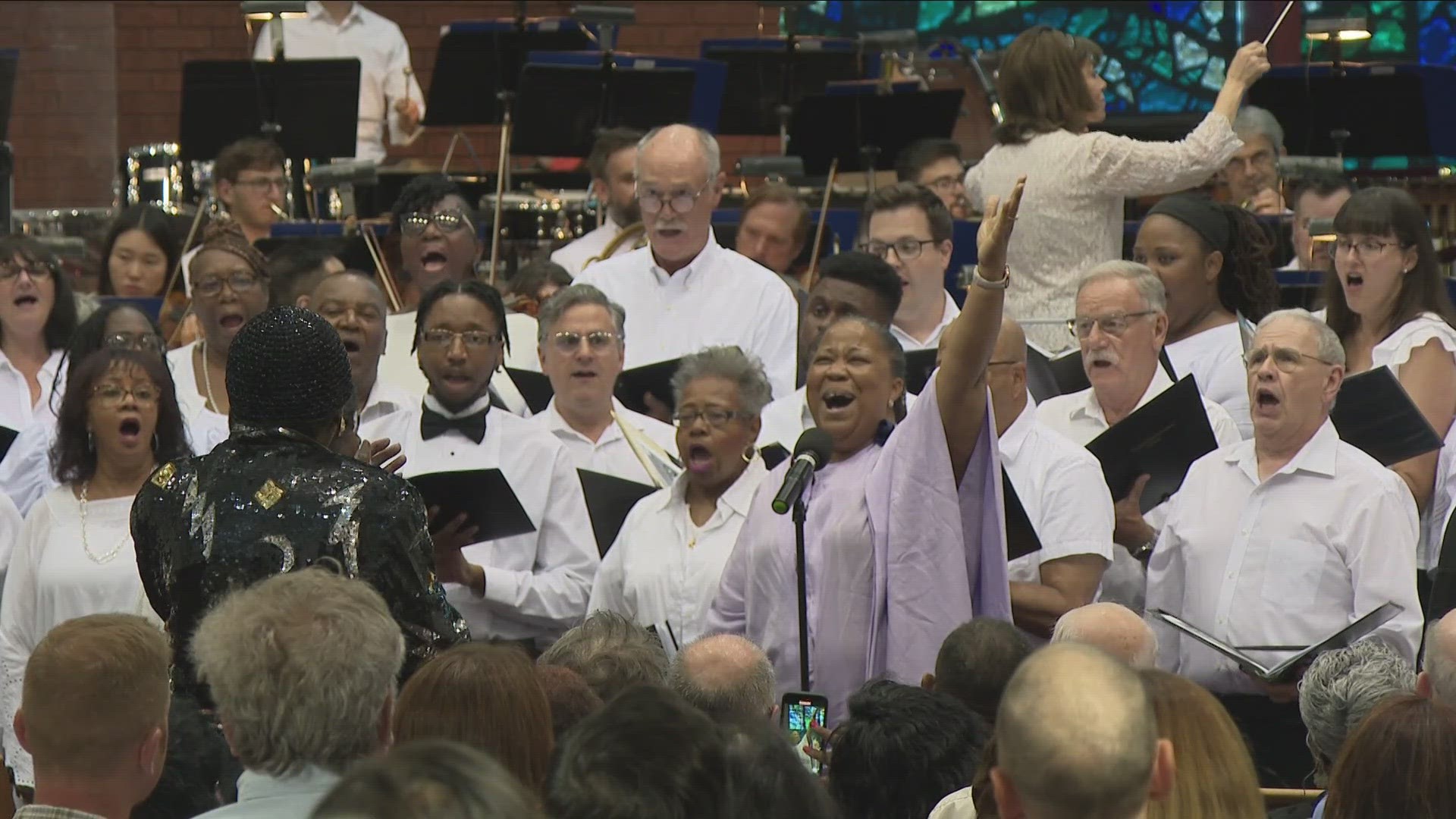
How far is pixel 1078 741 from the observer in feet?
7.50

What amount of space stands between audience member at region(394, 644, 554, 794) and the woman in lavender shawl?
1.32 m

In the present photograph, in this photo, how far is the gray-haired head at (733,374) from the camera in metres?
4.99

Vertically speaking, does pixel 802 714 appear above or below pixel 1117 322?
below

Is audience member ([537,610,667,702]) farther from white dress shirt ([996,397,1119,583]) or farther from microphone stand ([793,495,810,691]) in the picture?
white dress shirt ([996,397,1119,583])

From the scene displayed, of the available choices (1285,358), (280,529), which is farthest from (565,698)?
(1285,358)

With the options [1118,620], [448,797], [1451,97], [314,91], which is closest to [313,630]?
[448,797]

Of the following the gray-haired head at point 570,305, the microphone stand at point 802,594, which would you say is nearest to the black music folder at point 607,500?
the gray-haired head at point 570,305

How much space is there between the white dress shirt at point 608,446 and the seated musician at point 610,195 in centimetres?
189

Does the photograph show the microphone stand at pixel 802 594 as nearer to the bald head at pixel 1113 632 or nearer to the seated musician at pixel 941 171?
the bald head at pixel 1113 632

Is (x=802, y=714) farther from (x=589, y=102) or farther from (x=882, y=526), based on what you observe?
(x=589, y=102)

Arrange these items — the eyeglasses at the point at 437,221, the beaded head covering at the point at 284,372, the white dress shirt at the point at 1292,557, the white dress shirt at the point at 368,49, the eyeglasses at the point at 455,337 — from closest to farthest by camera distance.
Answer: the beaded head covering at the point at 284,372 → the white dress shirt at the point at 1292,557 → the eyeglasses at the point at 455,337 → the eyeglasses at the point at 437,221 → the white dress shirt at the point at 368,49

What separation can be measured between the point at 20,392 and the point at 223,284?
672mm

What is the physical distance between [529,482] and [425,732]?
224 cm

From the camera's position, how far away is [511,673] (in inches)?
119
